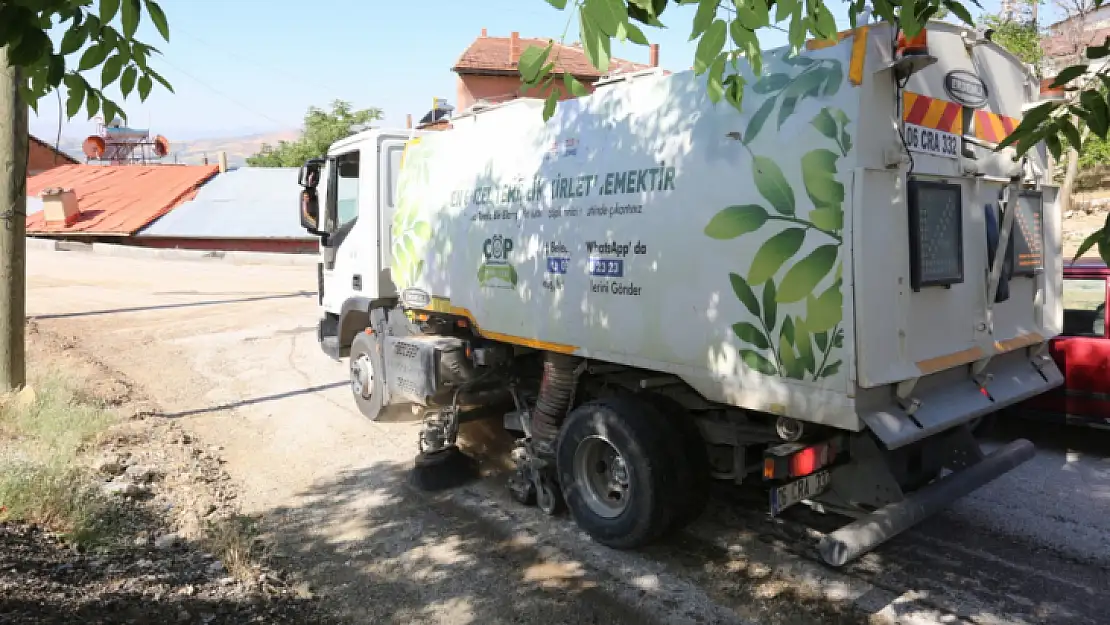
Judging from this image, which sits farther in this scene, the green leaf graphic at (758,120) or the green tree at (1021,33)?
the green tree at (1021,33)

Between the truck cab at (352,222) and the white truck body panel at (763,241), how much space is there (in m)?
1.96

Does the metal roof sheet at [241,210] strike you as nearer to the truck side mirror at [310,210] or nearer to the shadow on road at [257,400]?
the shadow on road at [257,400]

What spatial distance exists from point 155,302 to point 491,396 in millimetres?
12161

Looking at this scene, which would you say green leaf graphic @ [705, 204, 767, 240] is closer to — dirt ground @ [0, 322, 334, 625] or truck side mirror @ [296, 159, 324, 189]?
dirt ground @ [0, 322, 334, 625]

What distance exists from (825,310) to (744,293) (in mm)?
444

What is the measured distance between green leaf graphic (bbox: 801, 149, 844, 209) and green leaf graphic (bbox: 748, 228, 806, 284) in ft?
0.58

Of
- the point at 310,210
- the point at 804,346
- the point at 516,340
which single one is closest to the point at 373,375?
the point at 310,210

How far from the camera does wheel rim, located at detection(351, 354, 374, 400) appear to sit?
7832mm

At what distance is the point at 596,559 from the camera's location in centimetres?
Answer: 470

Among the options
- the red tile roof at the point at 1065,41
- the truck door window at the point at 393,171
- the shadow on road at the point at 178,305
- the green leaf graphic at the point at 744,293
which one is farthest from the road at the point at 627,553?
the red tile roof at the point at 1065,41

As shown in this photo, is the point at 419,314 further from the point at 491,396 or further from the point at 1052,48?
the point at 1052,48

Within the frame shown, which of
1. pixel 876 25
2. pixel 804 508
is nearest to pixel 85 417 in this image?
pixel 804 508

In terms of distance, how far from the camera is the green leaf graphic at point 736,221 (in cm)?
390

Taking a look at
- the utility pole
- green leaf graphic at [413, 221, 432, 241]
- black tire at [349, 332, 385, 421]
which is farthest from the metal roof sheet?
green leaf graphic at [413, 221, 432, 241]
